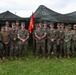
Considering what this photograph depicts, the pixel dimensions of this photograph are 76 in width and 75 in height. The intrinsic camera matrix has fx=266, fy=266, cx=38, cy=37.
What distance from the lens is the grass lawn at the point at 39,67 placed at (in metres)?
9.66

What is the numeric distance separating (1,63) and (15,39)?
1.46 metres

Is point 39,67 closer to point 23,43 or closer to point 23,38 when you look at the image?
point 23,43

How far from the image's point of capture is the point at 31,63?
11297mm

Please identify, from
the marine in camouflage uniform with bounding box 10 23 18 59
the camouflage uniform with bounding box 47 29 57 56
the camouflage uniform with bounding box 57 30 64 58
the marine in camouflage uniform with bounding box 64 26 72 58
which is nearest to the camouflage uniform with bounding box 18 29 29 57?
the marine in camouflage uniform with bounding box 10 23 18 59

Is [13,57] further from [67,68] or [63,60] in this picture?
[67,68]

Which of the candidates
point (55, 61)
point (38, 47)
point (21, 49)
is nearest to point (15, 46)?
point (21, 49)

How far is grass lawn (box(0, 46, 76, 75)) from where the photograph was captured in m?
9.66

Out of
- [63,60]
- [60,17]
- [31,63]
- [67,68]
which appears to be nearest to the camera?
[67,68]

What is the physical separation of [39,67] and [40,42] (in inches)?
86.4

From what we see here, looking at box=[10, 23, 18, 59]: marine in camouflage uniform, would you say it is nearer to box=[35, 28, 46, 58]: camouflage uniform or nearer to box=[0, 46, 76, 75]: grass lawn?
box=[0, 46, 76, 75]: grass lawn

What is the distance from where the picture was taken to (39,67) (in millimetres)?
10500

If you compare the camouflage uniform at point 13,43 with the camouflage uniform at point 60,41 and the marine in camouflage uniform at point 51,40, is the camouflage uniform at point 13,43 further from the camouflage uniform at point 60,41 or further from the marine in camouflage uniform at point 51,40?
the camouflage uniform at point 60,41

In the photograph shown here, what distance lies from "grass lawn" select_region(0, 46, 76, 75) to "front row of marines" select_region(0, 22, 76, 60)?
549 mm

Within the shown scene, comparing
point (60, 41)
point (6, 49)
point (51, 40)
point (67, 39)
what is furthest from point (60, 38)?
point (6, 49)
